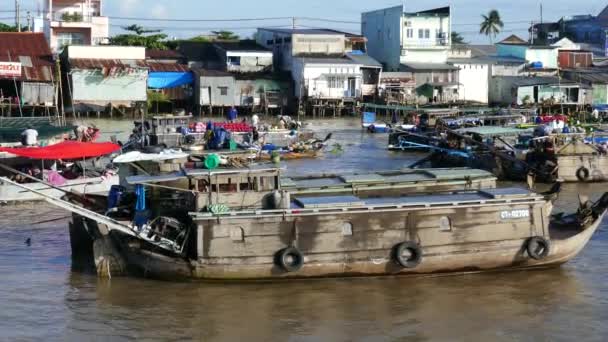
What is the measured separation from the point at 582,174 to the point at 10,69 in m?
31.2

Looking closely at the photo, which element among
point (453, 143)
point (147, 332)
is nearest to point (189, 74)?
point (453, 143)

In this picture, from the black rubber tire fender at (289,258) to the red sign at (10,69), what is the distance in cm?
3668

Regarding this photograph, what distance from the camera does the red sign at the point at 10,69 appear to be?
49.1 metres

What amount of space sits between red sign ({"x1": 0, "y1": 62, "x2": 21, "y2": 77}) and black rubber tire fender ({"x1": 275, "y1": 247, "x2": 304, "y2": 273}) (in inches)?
1444

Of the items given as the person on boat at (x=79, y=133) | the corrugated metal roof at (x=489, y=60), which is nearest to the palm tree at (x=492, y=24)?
the corrugated metal roof at (x=489, y=60)

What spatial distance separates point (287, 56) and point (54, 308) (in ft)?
143

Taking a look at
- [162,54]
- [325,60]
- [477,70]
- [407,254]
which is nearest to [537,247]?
[407,254]

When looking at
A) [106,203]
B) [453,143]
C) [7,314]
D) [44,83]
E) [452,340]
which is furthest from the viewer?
[44,83]

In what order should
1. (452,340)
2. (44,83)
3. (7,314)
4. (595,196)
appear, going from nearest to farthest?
1. (452,340)
2. (7,314)
3. (595,196)
4. (44,83)

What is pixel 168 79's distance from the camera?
2176 inches

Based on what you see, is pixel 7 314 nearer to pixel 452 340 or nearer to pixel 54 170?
pixel 452 340

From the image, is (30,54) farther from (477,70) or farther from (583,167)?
(583,167)

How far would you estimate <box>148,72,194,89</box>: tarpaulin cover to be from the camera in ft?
179

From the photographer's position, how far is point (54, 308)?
15.2 meters
